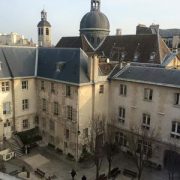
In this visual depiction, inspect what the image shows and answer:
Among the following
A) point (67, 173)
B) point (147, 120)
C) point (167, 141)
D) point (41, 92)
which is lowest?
point (67, 173)

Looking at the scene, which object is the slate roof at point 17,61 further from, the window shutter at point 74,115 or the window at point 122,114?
the window at point 122,114

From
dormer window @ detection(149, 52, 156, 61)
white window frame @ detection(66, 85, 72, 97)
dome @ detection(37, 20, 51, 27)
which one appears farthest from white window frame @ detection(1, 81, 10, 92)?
dome @ detection(37, 20, 51, 27)

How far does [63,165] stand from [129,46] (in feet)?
95.8

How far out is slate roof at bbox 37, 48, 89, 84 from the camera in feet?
104

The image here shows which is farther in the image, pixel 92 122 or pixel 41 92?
pixel 41 92

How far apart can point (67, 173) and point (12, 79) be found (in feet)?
51.8

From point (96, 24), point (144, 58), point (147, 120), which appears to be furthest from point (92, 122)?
point (96, 24)

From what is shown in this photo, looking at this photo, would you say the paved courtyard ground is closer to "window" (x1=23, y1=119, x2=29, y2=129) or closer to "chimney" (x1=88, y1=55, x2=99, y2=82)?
"window" (x1=23, y1=119, x2=29, y2=129)

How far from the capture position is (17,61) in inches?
1467

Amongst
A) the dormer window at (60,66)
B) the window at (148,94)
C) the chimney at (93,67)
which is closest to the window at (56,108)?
the dormer window at (60,66)

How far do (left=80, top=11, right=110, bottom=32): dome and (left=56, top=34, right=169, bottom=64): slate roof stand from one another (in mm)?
3455

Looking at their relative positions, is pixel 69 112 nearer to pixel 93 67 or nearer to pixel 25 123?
pixel 93 67

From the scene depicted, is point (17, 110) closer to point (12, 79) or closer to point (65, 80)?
point (12, 79)

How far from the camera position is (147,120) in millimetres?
31516
